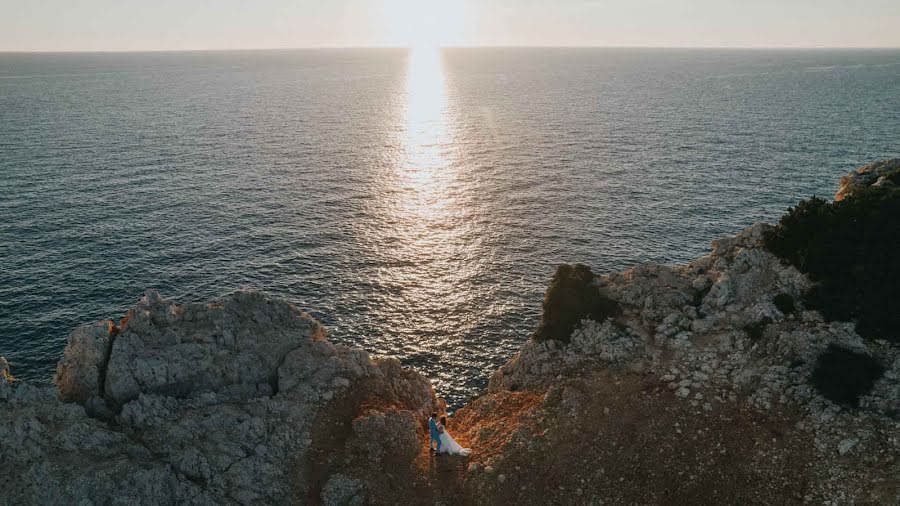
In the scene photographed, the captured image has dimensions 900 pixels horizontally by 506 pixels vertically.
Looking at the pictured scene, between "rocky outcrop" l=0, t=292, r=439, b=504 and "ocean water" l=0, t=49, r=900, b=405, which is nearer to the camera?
"rocky outcrop" l=0, t=292, r=439, b=504

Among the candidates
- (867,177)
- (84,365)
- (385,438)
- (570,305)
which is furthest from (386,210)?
(867,177)

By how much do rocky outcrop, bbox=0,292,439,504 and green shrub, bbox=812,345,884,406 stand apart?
23.1m

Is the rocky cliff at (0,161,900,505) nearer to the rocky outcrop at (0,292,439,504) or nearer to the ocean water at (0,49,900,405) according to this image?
the rocky outcrop at (0,292,439,504)

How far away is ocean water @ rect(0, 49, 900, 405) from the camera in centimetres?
6134

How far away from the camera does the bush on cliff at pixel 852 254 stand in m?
33.9

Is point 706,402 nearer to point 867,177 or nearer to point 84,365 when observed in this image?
point 867,177

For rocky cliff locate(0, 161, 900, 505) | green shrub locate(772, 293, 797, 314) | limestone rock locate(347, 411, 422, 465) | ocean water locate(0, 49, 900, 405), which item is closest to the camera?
rocky cliff locate(0, 161, 900, 505)

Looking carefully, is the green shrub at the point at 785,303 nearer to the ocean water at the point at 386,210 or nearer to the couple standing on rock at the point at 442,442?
the couple standing on rock at the point at 442,442

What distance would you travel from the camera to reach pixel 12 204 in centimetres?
8875

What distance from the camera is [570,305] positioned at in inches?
1676

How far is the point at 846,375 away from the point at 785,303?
20.7ft

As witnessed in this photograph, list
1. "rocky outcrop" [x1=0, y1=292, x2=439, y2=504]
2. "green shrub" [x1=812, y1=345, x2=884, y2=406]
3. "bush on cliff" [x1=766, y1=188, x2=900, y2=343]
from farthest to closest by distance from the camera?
"bush on cliff" [x1=766, y1=188, x2=900, y2=343], "green shrub" [x1=812, y1=345, x2=884, y2=406], "rocky outcrop" [x1=0, y1=292, x2=439, y2=504]

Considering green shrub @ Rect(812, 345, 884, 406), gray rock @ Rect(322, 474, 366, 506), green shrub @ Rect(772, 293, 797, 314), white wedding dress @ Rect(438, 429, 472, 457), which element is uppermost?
green shrub @ Rect(772, 293, 797, 314)

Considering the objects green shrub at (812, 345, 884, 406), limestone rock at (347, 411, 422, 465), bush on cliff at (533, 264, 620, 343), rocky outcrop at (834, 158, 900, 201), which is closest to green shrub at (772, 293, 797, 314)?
green shrub at (812, 345, 884, 406)
